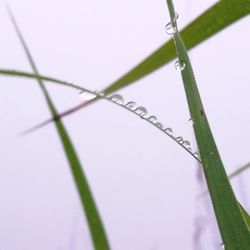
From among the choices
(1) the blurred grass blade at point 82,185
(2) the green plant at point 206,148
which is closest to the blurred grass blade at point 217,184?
(2) the green plant at point 206,148

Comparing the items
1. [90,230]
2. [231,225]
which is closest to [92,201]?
[90,230]

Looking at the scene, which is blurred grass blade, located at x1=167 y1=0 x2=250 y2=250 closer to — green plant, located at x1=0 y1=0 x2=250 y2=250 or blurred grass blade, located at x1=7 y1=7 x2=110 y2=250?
green plant, located at x1=0 y1=0 x2=250 y2=250

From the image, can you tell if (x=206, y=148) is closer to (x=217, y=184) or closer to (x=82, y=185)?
(x=217, y=184)

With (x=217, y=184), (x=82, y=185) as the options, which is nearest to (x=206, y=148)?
(x=217, y=184)

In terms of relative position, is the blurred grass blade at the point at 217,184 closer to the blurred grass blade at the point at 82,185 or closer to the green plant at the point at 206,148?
the green plant at the point at 206,148

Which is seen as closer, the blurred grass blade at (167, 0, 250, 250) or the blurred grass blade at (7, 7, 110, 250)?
the blurred grass blade at (167, 0, 250, 250)

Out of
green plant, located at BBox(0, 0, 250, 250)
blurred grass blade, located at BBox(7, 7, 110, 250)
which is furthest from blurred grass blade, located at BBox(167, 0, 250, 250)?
blurred grass blade, located at BBox(7, 7, 110, 250)
